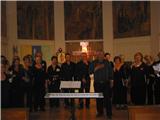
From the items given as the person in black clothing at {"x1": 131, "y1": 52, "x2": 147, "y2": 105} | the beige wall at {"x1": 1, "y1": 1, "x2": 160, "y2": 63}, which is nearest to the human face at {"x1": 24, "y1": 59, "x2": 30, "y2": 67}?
the person in black clothing at {"x1": 131, "y1": 52, "x2": 147, "y2": 105}

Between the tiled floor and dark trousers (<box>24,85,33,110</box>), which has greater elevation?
dark trousers (<box>24,85,33,110</box>)

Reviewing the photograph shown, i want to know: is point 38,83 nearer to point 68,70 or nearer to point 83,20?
point 68,70

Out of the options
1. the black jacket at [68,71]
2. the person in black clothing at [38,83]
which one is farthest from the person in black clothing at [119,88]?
the person in black clothing at [38,83]

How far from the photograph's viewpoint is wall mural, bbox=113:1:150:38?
2222cm

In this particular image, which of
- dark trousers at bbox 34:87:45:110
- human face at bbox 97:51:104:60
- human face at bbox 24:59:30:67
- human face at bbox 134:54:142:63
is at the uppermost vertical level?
human face at bbox 97:51:104:60

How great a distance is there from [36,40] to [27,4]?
2.03m

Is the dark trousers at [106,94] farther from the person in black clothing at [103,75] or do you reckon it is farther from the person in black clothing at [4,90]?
the person in black clothing at [4,90]

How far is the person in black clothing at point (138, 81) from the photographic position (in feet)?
40.7

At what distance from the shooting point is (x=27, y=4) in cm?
2291

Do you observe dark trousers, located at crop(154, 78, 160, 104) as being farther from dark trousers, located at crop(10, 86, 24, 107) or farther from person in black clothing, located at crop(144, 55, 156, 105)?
dark trousers, located at crop(10, 86, 24, 107)

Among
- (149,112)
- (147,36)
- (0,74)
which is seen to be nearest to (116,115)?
(149,112)

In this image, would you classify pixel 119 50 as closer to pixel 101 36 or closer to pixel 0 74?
pixel 101 36

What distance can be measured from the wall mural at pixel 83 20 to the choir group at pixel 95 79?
10.3m

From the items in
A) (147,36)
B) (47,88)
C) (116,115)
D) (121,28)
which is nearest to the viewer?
(116,115)
